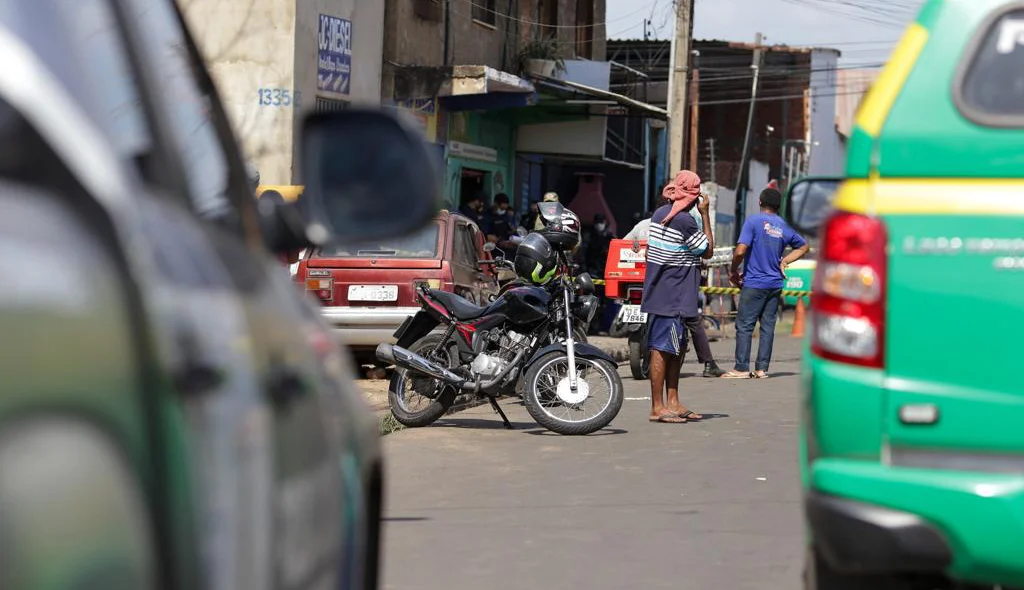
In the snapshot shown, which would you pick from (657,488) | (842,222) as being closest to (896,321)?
(842,222)

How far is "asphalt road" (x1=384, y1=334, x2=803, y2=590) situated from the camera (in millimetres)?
6074

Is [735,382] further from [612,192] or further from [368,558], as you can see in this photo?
[612,192]

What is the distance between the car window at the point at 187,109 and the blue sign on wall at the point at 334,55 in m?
18.8

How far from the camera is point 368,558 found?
3283 millimetres

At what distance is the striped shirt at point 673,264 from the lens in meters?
11.5

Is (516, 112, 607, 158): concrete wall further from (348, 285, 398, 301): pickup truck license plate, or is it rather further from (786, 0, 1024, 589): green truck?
(786, 0, 1024, 589): green truck

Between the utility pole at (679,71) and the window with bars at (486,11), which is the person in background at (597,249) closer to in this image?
the utility pole at (679,71)

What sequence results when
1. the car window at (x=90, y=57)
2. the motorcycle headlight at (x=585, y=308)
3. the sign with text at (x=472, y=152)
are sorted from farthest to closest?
the sign with text at (x=472, y=152)
the motorcycle headlight at (x=585, y=308)
the car window at (x=90, y=57)

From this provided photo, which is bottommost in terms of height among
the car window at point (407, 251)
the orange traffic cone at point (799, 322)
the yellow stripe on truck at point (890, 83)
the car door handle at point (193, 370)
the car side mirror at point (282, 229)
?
the orange traffic cone at point (799, 322)

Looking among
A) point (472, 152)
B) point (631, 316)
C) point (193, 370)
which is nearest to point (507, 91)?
point (472, 152)

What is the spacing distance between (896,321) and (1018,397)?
31 centimetres

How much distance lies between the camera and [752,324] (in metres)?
15.9

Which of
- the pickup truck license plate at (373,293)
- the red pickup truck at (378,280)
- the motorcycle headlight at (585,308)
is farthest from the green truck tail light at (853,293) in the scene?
the pickup truck license plate at (373,293)

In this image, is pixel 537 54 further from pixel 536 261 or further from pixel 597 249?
pixel 536 261
